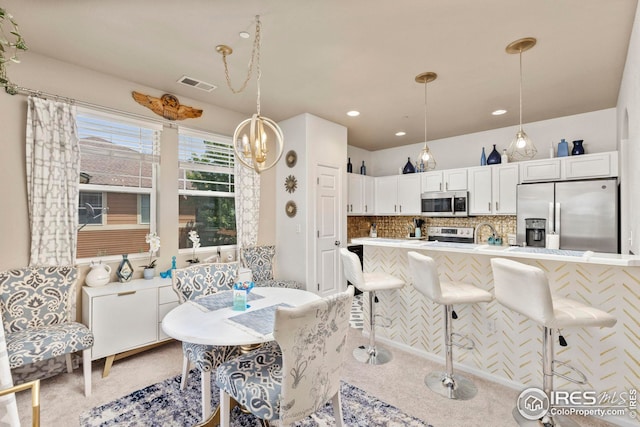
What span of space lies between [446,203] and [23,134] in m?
5.23

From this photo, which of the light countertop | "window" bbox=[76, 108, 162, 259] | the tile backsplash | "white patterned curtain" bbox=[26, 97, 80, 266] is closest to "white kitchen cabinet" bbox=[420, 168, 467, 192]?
the tile backsplash

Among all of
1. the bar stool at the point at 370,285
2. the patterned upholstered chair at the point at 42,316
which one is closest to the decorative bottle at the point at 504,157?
the bar stool at the point at 370,285

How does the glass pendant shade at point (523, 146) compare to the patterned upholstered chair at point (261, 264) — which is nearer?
the glass pendant shade at point (523, 146)

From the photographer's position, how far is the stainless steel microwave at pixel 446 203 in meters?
4.82

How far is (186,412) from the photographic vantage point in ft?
6.83

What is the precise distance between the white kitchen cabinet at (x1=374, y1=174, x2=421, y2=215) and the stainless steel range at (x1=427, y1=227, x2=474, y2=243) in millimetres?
476

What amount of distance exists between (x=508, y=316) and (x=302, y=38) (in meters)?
2.76

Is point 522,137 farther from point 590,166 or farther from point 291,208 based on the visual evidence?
point 291,208

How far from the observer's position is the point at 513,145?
8.74ft

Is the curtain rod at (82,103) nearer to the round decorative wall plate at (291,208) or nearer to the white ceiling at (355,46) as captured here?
the white ceiling at (355,46)

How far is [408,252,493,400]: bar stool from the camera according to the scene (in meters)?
2.22

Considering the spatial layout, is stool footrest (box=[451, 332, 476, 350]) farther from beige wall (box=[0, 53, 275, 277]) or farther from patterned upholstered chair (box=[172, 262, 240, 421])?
beige wall (box=[0, 53, 275, 277])

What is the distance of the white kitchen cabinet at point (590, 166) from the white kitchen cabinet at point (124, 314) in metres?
5.01

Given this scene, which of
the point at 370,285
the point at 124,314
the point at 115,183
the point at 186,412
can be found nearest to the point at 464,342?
the point at 370,285
